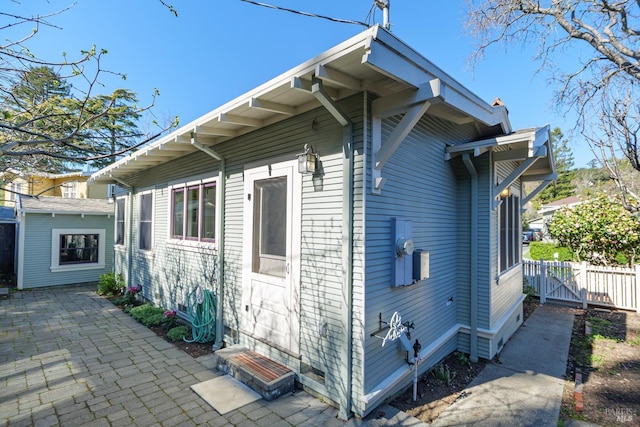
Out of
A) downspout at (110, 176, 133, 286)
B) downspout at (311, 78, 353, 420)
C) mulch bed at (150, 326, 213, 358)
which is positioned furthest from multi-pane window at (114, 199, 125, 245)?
downspout at (311, 78, 353, 420)

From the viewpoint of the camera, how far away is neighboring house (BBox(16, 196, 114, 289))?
9.03 meters

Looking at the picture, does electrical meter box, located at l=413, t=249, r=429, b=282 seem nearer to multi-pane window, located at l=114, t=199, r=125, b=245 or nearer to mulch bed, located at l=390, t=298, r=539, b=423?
mulch bed, located at l=390, t=298, r=539, b=423

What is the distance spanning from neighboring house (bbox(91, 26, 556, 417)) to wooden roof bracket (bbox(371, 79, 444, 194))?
0.01 m

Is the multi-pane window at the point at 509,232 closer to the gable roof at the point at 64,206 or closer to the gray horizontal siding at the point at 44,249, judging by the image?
the gable roof at the point at 64,206

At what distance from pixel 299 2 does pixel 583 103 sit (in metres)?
7.35

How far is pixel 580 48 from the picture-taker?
736 centimetres

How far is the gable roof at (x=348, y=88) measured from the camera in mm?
2418

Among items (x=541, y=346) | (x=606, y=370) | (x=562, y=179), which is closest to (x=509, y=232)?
(x=541, y=346)

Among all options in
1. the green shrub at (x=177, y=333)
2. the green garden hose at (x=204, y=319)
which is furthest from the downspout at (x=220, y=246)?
the green shrub at (x=177, y=333)

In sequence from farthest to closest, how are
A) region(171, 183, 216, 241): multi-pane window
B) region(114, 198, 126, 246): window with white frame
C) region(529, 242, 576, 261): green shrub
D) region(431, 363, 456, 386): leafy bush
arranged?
1. region(529, 242, 576, 261): green shrub
2. region(114, 198, 126, 246): window with white frame
3. region(171, 183, 216, 241): multi-pane window
4. region(431, 363, 456, 386): leafy bush

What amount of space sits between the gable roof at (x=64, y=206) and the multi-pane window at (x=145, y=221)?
354 cm

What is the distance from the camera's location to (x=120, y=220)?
9.17m

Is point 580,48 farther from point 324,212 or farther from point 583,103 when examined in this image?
point 324,212

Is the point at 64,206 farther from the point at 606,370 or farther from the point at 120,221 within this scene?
the point at 606,370
